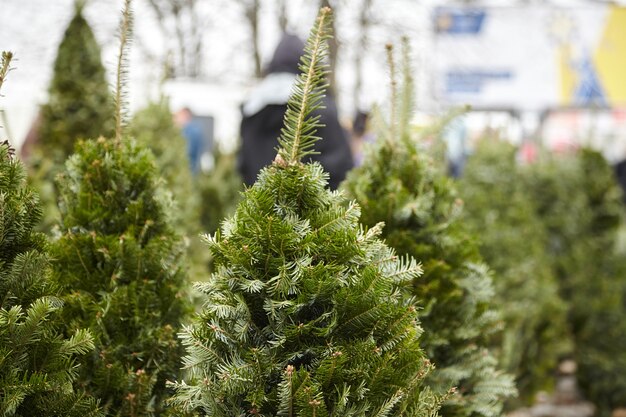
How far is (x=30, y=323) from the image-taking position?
5.33 ft

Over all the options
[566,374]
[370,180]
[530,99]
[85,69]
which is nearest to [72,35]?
[85,69]

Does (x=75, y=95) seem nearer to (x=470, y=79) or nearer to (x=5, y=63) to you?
(x=5, y=63)

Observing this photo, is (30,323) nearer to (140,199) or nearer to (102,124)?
(140,199)

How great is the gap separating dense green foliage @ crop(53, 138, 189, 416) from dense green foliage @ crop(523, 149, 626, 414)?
4.98m

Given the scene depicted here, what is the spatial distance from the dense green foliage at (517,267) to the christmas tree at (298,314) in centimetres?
301

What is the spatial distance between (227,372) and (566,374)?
22.4 feet

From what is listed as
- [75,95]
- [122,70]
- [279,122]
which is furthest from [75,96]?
[122,70]

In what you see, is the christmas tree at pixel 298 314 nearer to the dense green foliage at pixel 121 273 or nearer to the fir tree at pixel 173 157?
the dense green foliage at pixel 121 273

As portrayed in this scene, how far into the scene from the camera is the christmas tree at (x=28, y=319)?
162 cm

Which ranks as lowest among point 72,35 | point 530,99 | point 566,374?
point 566,374

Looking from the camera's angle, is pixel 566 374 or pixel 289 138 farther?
pixel 566 374

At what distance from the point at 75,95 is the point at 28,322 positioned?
4.20 m

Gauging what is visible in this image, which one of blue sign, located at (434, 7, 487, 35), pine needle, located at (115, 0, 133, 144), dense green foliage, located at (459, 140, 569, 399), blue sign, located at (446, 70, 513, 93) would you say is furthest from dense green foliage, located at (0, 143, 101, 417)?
blue sign, located at (446, 70, 513, 93)

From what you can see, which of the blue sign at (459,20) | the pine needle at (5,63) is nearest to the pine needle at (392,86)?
the pine needle at (5,63)
